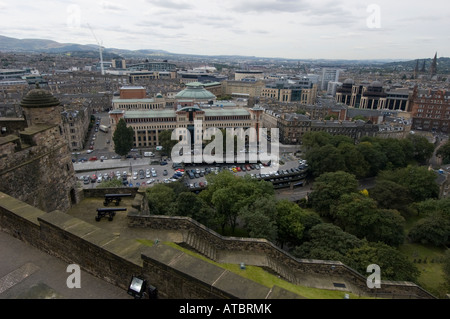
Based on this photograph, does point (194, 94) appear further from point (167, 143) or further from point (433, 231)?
point (433, 231)

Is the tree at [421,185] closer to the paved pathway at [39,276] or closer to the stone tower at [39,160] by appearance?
the stone tower at [39,160]

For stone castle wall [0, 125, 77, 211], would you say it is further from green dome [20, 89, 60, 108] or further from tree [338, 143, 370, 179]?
tree [338, 143, 370, 179]

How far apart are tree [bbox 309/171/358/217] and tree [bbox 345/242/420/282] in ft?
55.5

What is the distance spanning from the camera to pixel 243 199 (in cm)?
3269

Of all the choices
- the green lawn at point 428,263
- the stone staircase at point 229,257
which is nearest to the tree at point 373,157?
the green lawn at point 428,263

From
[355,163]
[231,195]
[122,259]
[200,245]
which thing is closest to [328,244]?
[231,195]

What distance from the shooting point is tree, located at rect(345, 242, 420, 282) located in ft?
73.3

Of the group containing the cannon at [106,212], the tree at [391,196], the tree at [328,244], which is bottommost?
the tree at [391,196]

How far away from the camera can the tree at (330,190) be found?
41.5m

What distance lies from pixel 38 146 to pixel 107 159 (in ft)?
188

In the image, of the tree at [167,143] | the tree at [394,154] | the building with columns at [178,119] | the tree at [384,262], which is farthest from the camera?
the building with columns at [178,119]

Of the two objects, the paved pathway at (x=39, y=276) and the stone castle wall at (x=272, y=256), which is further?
the stone castle wall at (x=272, y=256)

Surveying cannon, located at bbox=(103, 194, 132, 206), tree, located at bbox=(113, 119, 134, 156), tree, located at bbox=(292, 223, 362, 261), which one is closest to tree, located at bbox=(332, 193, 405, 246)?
tree, located at bbox=(292, 223, 362, 261)

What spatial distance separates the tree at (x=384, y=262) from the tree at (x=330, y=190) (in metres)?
16.9
